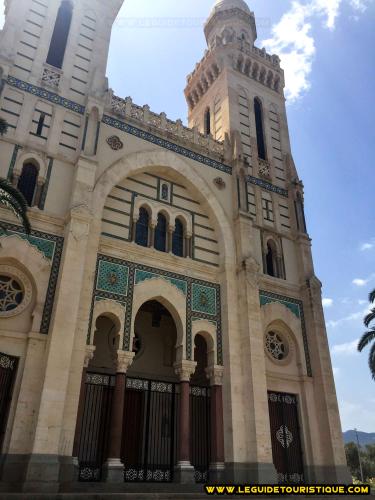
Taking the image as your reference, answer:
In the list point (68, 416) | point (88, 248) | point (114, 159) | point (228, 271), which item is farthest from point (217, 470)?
point (114, 159)

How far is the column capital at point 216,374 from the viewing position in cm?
1545

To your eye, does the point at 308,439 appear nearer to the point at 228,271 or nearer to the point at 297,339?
the point at 297,339

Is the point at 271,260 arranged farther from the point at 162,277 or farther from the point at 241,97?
the point at 241,97

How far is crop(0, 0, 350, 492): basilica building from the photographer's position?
12469 mm

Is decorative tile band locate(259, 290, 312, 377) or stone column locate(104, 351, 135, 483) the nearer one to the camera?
stone column locate(104, 351, 135, 483)

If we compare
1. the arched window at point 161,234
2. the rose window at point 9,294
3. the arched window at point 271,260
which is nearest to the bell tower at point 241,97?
the arched window at point 271,260

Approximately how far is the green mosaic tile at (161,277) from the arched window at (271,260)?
15.9 ft

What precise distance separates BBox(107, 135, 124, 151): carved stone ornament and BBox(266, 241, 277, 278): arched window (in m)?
7.98

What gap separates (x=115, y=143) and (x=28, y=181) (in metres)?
4.04

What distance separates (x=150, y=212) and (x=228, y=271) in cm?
395

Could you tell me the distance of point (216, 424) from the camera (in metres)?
14.8

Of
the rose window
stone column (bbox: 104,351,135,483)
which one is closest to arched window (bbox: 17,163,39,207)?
the rose window

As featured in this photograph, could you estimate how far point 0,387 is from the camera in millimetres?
11734

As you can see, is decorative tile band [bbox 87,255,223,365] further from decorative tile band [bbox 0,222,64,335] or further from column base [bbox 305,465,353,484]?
column base [bbox 305,465,353,484]
